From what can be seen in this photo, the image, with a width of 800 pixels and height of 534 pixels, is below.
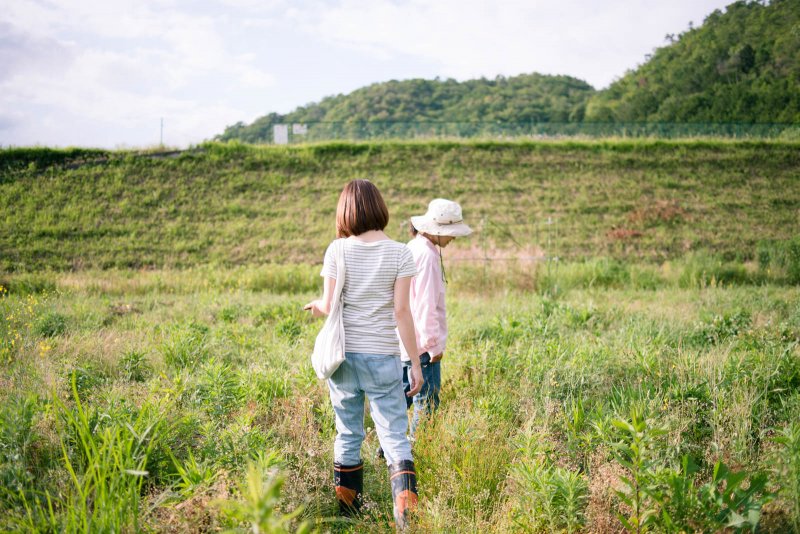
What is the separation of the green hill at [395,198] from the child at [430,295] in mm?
11097

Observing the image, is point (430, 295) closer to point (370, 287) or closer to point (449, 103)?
point (370, 287)

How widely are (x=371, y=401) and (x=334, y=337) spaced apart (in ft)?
1.61

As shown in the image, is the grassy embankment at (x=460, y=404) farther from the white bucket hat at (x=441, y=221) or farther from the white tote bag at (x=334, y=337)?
the white bucket hat at (x=441, y=221)

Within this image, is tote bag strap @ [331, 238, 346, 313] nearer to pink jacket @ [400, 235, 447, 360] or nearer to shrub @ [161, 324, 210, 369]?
pink jacket @ [400, 235, 447, 360]

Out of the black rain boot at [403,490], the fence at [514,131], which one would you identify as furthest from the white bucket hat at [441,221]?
the fence at [514,131]

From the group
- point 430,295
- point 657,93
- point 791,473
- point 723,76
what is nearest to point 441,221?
point 430,295

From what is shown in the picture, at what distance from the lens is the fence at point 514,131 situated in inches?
1196

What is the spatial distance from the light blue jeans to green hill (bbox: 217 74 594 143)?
5309 centimetres

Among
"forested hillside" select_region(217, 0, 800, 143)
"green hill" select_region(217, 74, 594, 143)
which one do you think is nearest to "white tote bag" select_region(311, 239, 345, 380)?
"forested hillside" select_region(217, 0, 800, 143)

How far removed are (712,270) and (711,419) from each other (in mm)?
11336

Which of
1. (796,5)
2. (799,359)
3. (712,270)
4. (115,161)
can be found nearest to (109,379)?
(799,359)

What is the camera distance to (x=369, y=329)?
316 centimetres

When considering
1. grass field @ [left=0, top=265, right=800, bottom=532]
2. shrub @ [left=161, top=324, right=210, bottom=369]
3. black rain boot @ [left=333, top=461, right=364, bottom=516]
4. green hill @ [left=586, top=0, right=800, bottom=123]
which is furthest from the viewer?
green hill @ [left=586, top=0, right=800, bottom=123]

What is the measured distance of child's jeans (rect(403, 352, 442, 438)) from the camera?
160 inches
